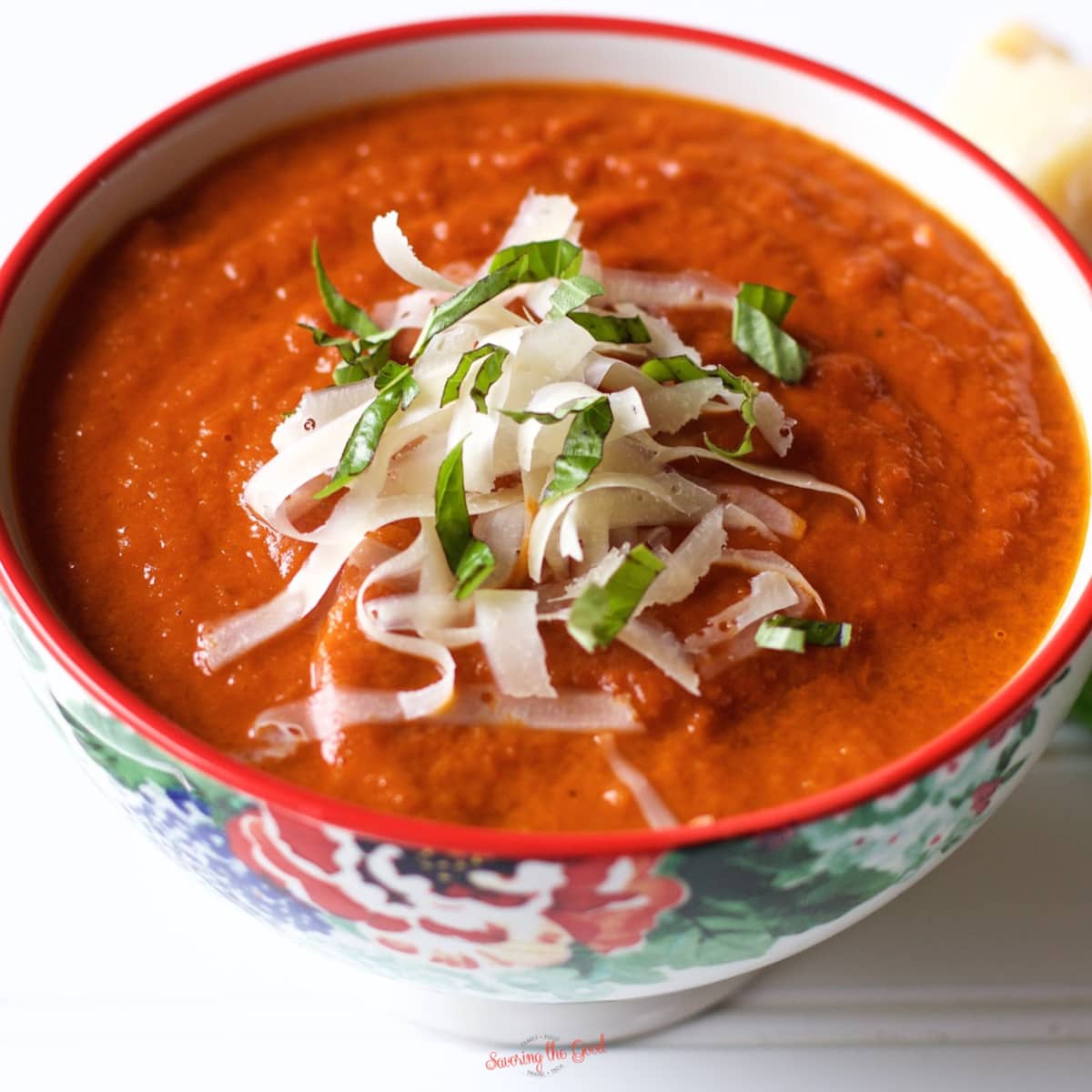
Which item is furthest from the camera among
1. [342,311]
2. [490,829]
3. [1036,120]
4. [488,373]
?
[1036,120]

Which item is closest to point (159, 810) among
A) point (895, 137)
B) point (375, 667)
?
point (375, 667)

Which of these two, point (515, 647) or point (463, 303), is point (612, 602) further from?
point (463, 303)

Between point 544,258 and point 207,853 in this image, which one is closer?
point 207,853

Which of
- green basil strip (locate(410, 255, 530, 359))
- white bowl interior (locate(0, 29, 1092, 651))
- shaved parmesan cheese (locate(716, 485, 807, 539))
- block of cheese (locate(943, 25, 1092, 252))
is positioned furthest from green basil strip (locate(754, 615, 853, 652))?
block of cheese (locate(943, 25, 1092, 252))

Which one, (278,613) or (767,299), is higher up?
(767,299)

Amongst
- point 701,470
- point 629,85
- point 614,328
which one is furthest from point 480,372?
point 629,85

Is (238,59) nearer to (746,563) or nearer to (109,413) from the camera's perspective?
(109,413)

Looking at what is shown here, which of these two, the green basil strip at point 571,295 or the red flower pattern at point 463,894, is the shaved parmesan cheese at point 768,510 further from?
the red flower pattern at point 463,894
